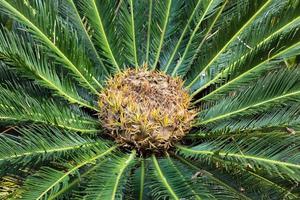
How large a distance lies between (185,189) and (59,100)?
1142 mm

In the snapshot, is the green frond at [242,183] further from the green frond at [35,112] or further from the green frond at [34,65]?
the green frond at [34,65]

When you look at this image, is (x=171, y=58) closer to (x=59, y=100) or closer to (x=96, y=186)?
(x=59, y=100)

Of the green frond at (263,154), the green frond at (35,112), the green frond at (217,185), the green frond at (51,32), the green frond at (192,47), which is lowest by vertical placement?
the green frond at (217,185)

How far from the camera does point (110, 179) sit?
284cm

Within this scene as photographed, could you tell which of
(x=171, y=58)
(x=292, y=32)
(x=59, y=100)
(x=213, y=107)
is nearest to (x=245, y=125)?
(x=213, y=107)

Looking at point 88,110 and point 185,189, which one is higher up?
point 88,110

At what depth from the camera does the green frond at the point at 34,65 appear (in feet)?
10.1

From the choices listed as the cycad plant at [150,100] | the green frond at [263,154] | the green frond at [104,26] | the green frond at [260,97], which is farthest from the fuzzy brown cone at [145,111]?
the green frond at [263,154]

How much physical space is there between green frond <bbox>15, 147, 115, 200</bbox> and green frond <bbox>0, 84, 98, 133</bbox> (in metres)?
0.29

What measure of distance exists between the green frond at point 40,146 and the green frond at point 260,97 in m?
0.75

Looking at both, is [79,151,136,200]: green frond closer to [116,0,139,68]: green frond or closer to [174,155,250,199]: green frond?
[174,155,250,199]: green frond

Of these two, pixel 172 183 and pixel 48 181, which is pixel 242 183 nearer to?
pixel 172 183

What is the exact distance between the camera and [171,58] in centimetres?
401

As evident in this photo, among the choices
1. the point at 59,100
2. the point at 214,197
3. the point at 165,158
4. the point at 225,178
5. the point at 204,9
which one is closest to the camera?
the point at 214,197
